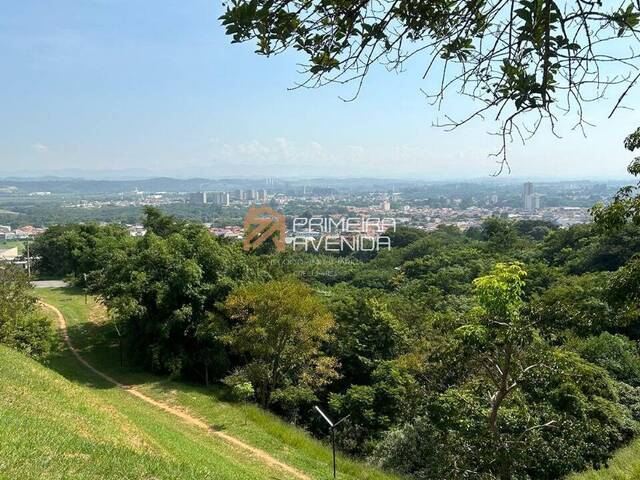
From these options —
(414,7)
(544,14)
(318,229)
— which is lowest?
(318,229)

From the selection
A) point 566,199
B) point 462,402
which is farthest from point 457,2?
point 566,199

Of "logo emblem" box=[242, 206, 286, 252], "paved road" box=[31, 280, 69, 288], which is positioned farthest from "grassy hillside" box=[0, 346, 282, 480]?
"logo emblem" box=[242, 206, 286, 252]

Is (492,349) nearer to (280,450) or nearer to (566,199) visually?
(280,450)

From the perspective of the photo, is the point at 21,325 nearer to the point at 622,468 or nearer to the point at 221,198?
the point at 622,468

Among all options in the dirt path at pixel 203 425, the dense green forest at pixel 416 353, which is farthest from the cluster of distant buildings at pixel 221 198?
the dirt path at pixel 203 425

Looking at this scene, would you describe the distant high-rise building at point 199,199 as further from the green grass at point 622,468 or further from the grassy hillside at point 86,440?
the green grass at point 622,468

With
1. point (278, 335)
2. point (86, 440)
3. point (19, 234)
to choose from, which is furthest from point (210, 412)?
point (19, 234)
